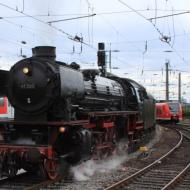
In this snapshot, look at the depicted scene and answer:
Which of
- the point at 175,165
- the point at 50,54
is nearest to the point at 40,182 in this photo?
the point at 50,54

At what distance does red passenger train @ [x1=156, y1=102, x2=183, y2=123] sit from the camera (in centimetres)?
4556

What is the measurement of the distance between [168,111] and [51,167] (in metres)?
35.4

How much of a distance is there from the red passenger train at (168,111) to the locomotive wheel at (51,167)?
34542mm

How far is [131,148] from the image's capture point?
61.9 ft

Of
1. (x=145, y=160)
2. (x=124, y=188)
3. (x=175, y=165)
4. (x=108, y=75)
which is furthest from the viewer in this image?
(x=108, y=75)

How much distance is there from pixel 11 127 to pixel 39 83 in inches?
54.0

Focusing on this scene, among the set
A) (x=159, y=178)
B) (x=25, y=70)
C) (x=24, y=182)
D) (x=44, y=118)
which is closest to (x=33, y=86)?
(x=25, y=70)

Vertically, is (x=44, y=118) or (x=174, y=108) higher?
(x=174, y=108)

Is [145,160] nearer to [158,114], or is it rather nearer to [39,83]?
[39,83]

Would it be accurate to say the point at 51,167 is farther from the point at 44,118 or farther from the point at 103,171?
the point at 103,171

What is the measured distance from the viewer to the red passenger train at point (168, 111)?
45556 mm

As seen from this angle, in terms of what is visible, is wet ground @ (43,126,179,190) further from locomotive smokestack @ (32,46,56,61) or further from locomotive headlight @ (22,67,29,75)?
locomotive smokestack @ (32,46,56,61)

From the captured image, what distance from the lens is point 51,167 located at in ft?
36.6

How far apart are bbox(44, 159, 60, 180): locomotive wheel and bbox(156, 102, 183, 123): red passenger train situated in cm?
3454
